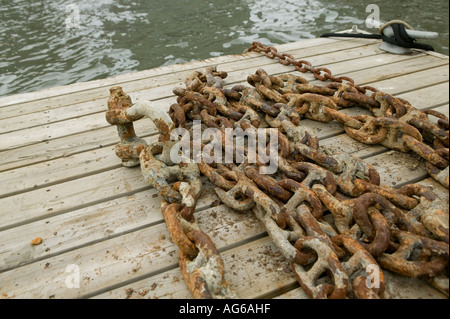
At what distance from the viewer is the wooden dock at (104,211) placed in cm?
158

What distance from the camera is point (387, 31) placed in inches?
156

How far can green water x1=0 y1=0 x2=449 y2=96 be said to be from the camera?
6.29 metres

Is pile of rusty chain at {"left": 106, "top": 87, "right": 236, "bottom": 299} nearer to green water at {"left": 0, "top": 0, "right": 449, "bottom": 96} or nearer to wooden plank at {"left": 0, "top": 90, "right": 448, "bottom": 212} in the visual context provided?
wooden plank at {"left": 0, "top": 90, "right": 448, "bottom": 212}

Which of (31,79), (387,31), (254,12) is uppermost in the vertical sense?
(387,31)

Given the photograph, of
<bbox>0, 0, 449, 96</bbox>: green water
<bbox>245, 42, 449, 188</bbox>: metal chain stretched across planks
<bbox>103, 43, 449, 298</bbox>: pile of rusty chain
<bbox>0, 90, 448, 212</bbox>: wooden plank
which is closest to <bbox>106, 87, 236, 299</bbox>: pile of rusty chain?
<bbox>103, 43, 449, 298</bbox>: pile of rusty chain

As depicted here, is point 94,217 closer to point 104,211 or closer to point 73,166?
point 104,211

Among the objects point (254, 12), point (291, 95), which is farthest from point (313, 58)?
point (254, 12)

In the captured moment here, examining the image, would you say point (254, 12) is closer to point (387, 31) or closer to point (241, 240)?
point (387, 31)

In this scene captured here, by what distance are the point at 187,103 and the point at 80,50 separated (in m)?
5.20

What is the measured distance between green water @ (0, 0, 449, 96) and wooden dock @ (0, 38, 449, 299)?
315 centimetres

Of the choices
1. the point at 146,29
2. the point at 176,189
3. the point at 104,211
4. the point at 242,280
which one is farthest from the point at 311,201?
the point at 146,29

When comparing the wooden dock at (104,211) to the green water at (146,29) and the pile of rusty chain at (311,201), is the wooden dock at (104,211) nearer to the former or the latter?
the pile of rusty chain at (311,201)

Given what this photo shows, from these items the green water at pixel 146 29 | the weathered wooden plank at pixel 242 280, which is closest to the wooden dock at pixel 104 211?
the weathered wooden plank at pixel 242 280

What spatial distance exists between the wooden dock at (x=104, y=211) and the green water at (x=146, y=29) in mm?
3147
